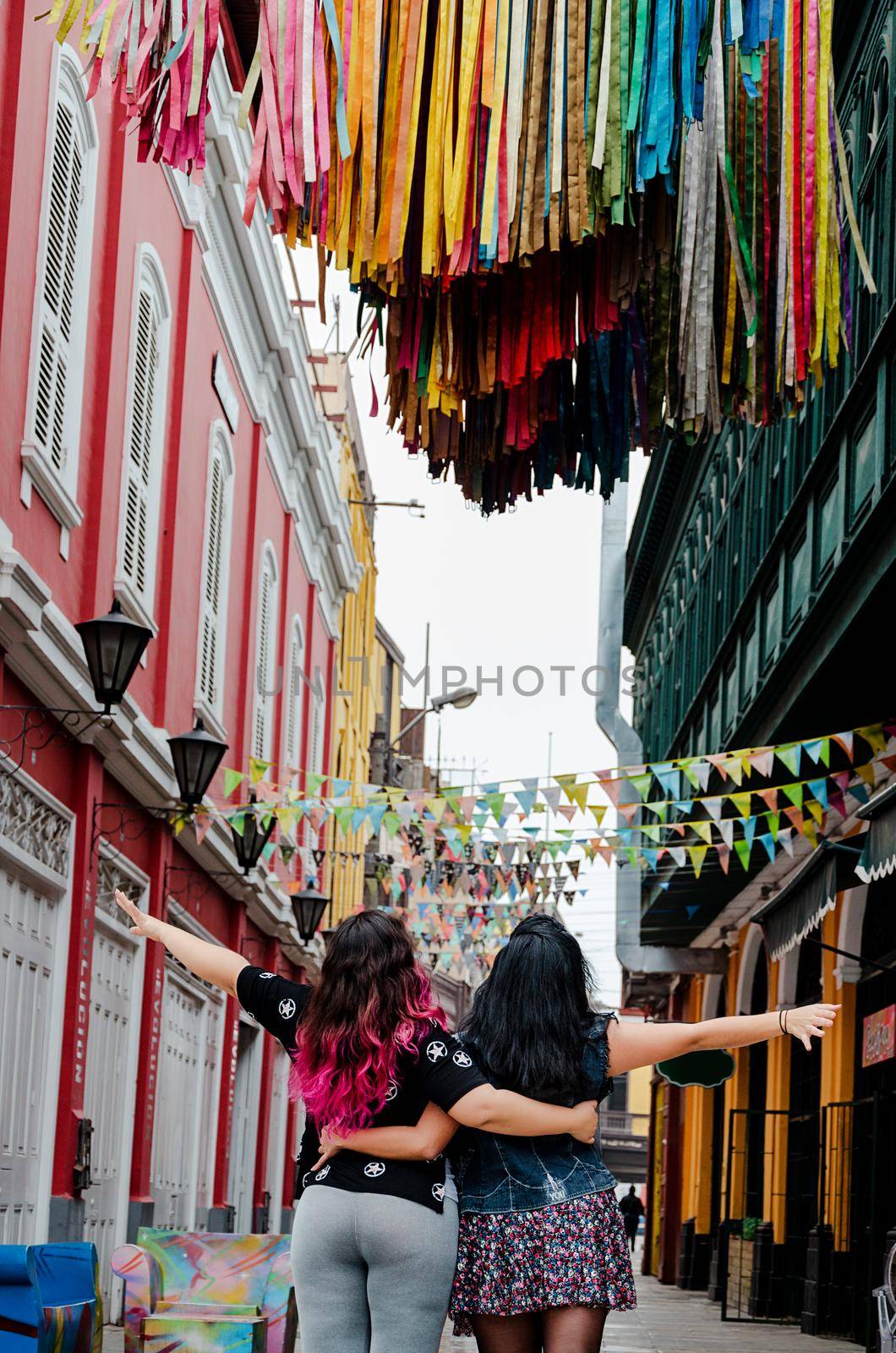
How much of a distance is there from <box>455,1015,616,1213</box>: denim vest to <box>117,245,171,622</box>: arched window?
31.1 ft

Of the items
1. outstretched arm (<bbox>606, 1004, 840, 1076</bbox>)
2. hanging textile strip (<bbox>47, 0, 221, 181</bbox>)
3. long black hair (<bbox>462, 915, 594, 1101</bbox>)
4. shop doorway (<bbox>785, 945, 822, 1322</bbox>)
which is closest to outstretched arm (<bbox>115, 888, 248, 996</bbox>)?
long black hair (<bbox>462, 915, 594, 1101</bbox>)

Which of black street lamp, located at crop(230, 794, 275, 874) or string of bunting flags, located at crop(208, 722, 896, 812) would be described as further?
black street lamp, located at crop(230, 794, 275, 874)

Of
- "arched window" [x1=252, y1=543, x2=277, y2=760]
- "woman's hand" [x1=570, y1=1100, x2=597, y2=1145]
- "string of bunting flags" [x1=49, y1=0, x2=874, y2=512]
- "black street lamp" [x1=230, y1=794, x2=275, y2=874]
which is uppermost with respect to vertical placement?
"arched window" [x1=252, y1=543, x2=277, y2=760]

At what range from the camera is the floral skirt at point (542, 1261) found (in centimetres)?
421

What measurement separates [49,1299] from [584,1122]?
225 centimetres

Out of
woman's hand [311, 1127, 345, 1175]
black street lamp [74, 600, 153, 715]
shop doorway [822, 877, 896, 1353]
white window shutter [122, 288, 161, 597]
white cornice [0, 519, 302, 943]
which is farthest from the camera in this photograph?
shop doorway [822, 877, 896, 1353]

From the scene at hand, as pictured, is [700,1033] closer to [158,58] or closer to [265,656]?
[158,58]

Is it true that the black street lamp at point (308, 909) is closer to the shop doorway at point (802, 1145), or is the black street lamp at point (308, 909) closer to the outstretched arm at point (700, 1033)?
the shop doorway at point (802, 1145)

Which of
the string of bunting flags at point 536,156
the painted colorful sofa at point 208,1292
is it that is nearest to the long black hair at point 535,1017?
the string of bunting flags at point 536,156

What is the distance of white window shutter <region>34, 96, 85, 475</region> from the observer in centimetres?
1106

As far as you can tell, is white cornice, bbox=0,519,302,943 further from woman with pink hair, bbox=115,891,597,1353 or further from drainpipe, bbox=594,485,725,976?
drainpipe, bbox=594,485,725,976

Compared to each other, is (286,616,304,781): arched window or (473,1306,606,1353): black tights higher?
(286,616,304,781): arched window

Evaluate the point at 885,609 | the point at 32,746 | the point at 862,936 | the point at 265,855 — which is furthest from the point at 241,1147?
the point at 885,609

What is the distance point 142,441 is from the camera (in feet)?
47.6
